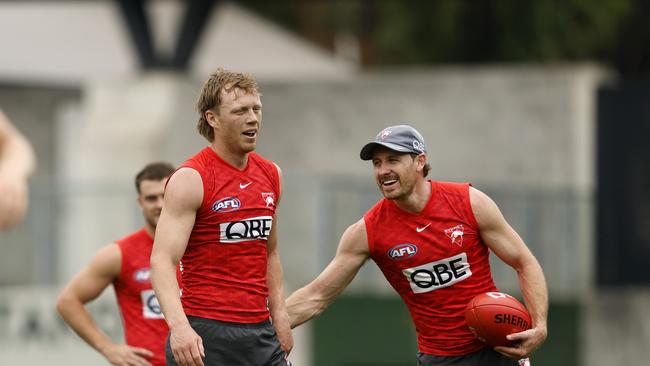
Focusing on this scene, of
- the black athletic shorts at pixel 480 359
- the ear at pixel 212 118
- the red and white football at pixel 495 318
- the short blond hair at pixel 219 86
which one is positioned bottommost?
the black athletic shorts at pixel 480 359

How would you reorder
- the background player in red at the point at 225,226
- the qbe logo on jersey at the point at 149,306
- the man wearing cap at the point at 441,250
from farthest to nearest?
the qbe logo on jersey at the point at 149,306
the man wearing cap at the point at 441,250
the background player in red at the point at 225,226

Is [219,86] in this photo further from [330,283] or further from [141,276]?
[141,276]

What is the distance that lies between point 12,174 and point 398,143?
141 inches

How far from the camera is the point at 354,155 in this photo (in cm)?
1995

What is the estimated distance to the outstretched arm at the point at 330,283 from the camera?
8523mm

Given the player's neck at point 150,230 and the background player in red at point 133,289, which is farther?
the player's neck at point 150,230

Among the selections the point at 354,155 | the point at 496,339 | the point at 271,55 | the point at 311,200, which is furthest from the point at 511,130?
the point at 496,339

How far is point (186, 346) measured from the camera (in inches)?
288

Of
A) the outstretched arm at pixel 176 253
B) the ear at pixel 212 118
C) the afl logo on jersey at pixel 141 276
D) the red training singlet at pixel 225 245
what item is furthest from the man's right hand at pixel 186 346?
the afl logo on jersey at pixel 141 276

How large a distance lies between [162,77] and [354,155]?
8.71 feet

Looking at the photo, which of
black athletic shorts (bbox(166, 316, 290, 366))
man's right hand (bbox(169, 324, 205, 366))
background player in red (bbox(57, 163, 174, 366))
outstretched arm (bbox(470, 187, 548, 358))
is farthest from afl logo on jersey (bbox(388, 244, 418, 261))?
background player in red (bbox(57, 163, 174, 366))

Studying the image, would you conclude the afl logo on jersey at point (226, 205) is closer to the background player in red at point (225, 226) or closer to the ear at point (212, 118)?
the background player in red at point (225, 226)

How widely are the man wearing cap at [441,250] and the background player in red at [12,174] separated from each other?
337cm

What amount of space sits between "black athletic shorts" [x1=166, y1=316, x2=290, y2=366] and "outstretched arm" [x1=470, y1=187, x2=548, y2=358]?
133 cm
